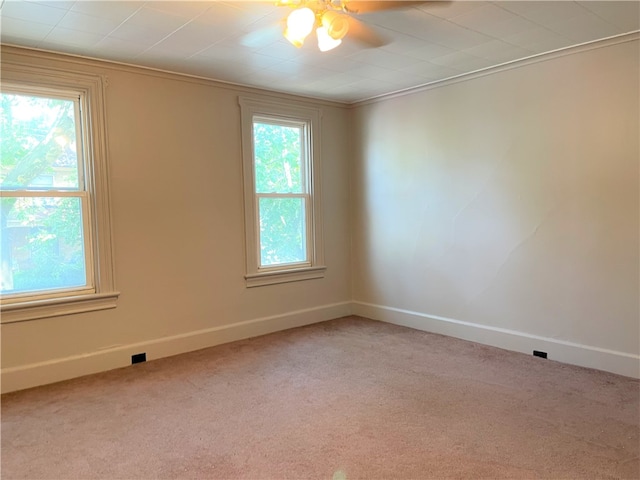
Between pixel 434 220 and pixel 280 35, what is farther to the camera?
pixel 434 220

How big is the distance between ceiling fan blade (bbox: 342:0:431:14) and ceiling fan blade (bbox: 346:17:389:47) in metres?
0.13

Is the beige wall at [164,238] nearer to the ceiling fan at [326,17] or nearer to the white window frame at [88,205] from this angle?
the white window frame at [88,205]

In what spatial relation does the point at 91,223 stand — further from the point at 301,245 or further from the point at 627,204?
the point at 627,204

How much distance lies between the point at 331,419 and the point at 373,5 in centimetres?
237

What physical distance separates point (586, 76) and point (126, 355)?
161 inches

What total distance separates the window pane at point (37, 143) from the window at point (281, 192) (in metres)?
1.46

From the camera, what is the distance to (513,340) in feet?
12.7

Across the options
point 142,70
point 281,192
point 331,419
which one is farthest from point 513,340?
point 142,70

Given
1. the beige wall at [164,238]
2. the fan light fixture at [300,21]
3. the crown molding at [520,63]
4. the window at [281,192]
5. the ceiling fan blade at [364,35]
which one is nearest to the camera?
the fan light fixture at [300,21]

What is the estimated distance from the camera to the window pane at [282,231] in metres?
4.60

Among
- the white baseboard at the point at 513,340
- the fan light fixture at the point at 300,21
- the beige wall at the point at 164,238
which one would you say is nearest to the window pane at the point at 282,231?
the beige wall at the point at 164,238

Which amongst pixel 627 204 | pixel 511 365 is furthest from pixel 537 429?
pixel 627 204

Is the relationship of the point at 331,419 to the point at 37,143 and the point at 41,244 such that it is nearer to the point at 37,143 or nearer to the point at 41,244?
the point at 41,244

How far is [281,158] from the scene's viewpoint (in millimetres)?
4695
